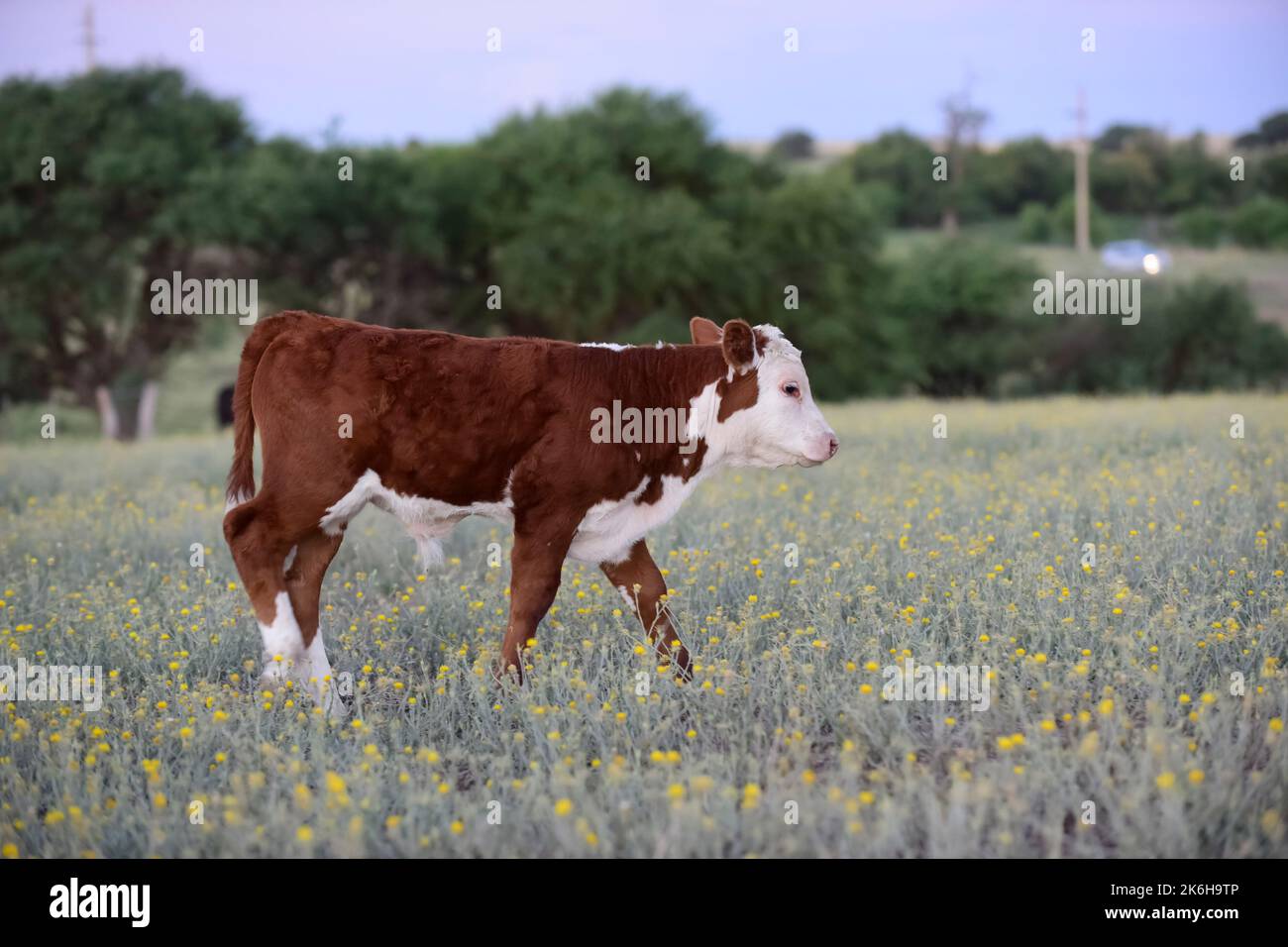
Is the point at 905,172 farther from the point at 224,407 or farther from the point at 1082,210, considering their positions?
the point at 224,407

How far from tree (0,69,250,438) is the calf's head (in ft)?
75.7

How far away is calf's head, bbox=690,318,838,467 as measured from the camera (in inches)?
245

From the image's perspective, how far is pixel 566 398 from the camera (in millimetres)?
6066

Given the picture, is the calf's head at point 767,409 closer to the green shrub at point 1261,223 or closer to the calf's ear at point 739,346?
the calf's ear at point 739,346

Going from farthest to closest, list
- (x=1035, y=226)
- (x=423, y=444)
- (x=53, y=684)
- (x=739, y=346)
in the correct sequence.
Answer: (x=1035, y=226)
(x=739, y=346)
(x=53, y=684)
(x=423, y=444)

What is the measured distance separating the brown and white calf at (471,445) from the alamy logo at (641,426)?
1 cm

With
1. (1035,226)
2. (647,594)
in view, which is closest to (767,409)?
(647,594)

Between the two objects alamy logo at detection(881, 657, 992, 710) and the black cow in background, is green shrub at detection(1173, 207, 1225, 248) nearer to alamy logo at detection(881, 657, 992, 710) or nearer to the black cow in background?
the black cow in background

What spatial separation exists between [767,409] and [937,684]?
65.0 inches

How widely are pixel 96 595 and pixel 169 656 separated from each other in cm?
103

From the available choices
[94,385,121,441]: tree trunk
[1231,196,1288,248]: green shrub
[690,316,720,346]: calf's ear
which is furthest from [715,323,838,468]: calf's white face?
[1231,196,1288,248]: green shrub

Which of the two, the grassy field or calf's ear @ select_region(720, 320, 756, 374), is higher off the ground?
calf's ear @ select_region(720, 320, 756, 374)

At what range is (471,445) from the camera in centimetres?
589
